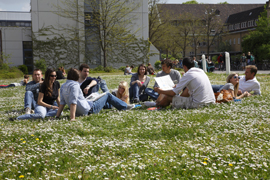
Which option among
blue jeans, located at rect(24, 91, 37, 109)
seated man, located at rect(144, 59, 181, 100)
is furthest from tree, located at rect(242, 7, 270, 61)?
blue jeans, located at rect(24, 91, 37, 109)

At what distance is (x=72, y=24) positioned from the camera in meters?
40.9

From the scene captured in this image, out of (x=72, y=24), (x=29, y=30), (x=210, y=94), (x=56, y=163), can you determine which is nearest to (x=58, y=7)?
(x=72, y=24)

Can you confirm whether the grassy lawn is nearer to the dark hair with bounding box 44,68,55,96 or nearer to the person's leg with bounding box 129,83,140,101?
the dark hair with bounding box 44,68,55,96

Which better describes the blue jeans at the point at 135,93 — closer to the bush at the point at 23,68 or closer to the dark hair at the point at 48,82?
the dark hair at the point at 48,82

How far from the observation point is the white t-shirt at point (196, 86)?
26.8ft

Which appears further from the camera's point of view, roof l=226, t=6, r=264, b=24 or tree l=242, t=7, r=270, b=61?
roof l=226, t=6, r=264, b=24

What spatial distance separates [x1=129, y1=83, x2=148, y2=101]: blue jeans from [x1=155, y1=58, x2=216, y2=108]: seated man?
6.74 feet

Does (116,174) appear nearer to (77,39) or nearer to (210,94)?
(210,94)

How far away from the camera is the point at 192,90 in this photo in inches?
330

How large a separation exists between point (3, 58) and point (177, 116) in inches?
1417

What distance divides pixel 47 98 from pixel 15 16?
50.0 metres

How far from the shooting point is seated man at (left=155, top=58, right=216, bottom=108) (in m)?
8.19

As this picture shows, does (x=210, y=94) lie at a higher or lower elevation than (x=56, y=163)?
higher

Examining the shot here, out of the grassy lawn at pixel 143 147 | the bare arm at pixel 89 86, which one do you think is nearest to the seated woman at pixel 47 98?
the grassy lawn at pixel 143 147
